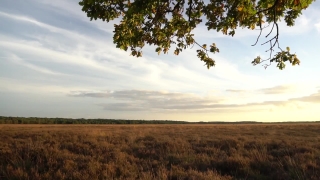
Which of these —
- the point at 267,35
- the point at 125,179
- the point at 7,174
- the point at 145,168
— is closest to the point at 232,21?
the point at 267,35

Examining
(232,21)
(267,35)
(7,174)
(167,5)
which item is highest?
(167,5)

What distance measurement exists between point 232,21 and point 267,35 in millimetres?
1111

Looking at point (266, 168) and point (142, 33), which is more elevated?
point (142, 33)

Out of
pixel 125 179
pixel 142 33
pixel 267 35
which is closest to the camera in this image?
pixel 267 35

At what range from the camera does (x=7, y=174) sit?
10.4 meters

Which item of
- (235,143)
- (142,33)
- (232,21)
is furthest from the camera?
(235,143)

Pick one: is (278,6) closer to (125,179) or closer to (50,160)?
(125,179)

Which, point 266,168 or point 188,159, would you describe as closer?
point 266,168

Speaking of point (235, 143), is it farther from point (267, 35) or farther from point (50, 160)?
point (267, 35)

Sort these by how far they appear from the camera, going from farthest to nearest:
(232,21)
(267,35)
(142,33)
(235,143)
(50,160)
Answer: (235,143) → (50,160) → (142,33) → (232,21) → (267,35)

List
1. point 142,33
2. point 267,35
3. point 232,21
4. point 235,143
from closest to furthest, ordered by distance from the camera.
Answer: point 267,35 < point 232,21 < point 142,33 < point 235,143

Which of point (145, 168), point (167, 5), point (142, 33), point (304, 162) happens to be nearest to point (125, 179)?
point (145, 168)

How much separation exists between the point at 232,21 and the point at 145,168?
19.8 ft

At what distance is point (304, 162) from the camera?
38.8 ft
